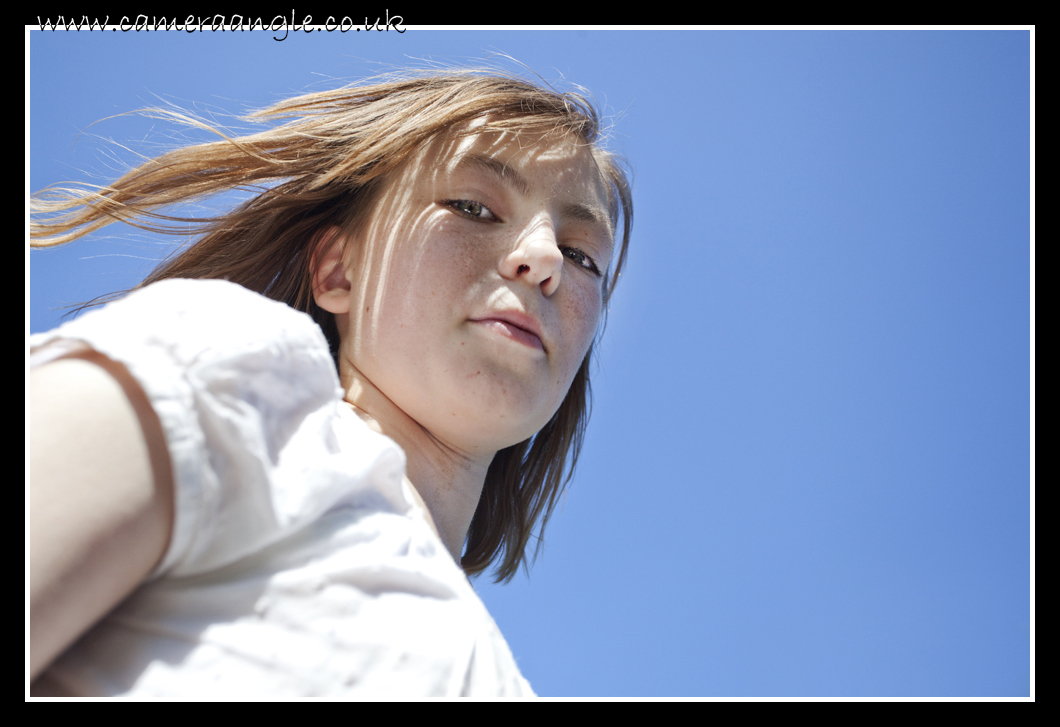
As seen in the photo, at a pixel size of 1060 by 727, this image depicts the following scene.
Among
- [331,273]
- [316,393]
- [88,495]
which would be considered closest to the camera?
[88,495]

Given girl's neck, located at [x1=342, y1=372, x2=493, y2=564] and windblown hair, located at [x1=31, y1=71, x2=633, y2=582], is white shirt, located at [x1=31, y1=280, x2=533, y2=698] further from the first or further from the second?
windblown hair, located at [x1=31, y1=71, x2=633, y2=582]

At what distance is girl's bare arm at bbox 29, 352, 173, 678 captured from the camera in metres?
0.69

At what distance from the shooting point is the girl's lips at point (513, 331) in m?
1.63

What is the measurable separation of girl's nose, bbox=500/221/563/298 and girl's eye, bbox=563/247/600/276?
229 millimetres

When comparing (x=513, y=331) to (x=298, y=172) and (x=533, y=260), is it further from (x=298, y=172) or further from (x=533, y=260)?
(x=298, y=172)

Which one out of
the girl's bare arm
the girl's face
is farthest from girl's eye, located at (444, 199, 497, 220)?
the girl's bare arm

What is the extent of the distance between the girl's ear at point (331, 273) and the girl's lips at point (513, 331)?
0.42 m

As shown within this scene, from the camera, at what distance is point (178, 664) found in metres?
0.82

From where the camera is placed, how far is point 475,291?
5.37 feet

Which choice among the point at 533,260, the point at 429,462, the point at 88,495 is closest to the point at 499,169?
the point at 533,260

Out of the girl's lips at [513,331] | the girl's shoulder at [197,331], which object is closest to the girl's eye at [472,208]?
the girl's lips at [513,331]

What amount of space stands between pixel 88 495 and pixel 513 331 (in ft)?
3.42

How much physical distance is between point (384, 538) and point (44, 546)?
412 millimetres
